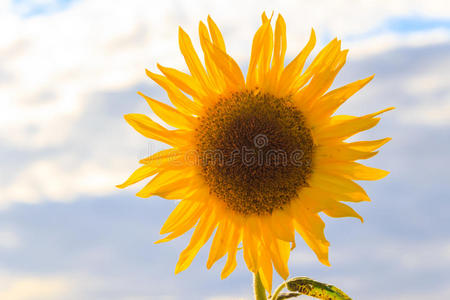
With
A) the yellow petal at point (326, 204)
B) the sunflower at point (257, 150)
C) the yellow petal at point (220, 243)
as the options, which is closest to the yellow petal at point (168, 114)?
the sunflower at point (257, 150)

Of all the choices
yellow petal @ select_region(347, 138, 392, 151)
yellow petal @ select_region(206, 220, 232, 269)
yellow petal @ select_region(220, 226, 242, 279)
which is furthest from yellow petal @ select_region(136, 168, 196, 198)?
yellow petal @ select_region(347, 138, 392, 151)

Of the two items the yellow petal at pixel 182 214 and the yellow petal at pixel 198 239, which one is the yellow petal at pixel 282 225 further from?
the yellow petal at pixel 182 214

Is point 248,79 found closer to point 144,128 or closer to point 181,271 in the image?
point 144,128

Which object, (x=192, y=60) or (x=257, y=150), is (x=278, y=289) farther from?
(x=192, y=60)

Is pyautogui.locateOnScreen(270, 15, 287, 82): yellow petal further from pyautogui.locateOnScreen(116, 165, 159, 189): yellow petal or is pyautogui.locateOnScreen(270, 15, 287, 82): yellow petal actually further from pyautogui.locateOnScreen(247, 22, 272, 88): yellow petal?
pyautogui.locateOnScreen(116, 165, 159, 189): yellow petal

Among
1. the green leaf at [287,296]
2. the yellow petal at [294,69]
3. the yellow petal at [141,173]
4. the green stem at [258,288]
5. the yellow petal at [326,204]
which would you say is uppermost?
the yellow petal at [294,69]
